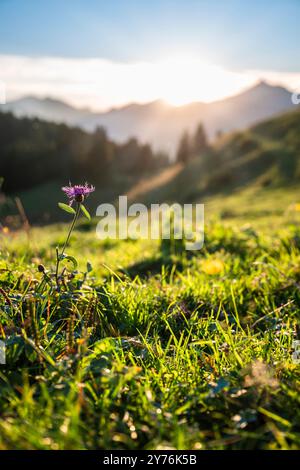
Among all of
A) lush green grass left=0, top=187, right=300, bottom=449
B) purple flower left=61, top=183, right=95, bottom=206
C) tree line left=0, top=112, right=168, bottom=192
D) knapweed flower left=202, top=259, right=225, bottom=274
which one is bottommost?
lush green grass left=0, top=187, right=300, bottom=449

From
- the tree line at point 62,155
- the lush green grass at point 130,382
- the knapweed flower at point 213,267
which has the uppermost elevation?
the tree line at point 62,155

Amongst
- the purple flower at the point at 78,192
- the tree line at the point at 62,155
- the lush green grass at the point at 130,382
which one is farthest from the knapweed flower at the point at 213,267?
the tree line at the point at 62,155

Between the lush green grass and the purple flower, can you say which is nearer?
the lush green grass

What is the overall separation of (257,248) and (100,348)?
3.05 m

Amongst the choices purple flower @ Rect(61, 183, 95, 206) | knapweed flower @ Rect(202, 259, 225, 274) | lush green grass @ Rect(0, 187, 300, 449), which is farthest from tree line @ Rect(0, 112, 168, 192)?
purple flower @ Rect(61, 183, 95, 206)

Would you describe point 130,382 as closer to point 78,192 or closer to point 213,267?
point 78,192

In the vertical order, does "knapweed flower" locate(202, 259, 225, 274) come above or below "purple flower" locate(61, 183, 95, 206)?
below

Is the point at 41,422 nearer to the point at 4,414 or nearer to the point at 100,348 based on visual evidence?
the point at 4,414

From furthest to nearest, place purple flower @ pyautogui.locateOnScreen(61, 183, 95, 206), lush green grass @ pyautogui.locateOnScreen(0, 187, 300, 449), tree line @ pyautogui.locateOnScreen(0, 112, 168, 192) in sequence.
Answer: tree line @ pyautogui.locateOnScreen(0, 112, 168, 192)
purple flower @ pyautogui.locateOnScreen(61, 183, 95, 206)
lush green grass @ pyautogui.locateOnScreen(0, 187, 300, 449)

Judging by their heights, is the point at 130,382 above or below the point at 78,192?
below

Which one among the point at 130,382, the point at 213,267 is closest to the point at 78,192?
the point at 130,382

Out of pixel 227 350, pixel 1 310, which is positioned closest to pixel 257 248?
pixel 227 350

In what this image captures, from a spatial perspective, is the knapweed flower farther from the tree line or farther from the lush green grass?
the tree line

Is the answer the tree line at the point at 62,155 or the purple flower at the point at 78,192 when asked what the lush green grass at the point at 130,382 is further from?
the tree line at the point at 62,155
